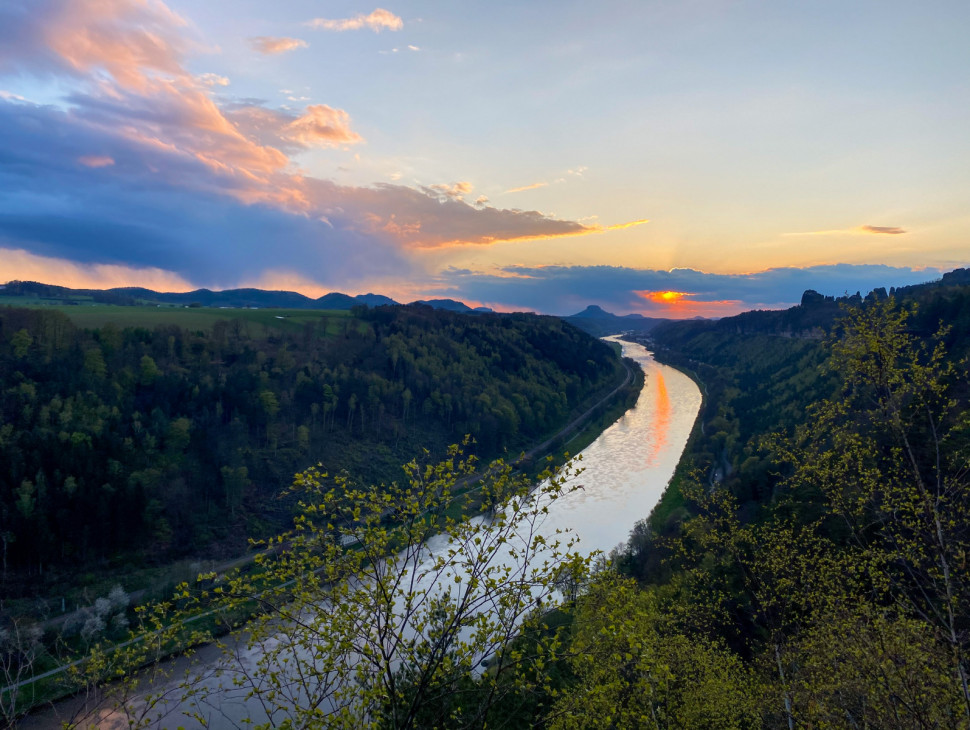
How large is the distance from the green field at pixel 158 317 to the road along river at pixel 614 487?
4453 cm

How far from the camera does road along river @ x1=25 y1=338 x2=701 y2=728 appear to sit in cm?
2356

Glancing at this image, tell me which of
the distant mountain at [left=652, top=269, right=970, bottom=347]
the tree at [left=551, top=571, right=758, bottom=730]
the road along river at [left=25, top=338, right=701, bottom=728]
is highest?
the distant mountain at [left=652, top=269, right=970, bottom=347]

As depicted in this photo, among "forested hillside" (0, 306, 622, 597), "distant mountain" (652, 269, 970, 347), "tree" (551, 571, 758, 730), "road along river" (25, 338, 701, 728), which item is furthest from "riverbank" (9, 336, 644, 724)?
"distant mountain" (652, 269, 970, 347)

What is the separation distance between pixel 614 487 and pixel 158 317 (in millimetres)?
63479

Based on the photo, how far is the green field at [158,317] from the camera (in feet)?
199

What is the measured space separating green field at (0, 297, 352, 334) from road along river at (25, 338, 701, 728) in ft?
146

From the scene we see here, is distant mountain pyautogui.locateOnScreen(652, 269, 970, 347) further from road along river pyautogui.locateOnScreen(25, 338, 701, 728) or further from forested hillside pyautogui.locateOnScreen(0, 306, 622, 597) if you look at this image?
forested hillside pyautogui.locateOnScreen(0, 306, 622, 597)

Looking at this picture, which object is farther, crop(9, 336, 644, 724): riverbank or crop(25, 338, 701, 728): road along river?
crop(9, 336, 644, 724): riverbank

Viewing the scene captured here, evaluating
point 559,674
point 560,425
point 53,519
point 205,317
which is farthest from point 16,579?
point 560,425

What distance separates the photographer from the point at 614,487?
166 feet

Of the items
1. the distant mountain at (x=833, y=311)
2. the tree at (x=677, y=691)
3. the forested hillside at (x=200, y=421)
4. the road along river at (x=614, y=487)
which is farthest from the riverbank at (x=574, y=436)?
the distant mountain at (x=833, y=311)

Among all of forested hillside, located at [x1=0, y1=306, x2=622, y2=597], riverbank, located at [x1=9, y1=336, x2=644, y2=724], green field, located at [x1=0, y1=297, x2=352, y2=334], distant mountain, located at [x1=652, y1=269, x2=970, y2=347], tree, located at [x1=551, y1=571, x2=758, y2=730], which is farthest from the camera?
green field, located at [x1=0, y1=297, x2=352, y2=334]

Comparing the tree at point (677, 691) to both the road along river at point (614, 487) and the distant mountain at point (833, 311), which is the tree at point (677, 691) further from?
the distant mountain at point (833, 311)

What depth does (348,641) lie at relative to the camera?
5.50 metres
